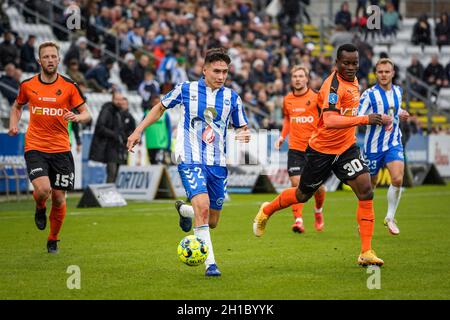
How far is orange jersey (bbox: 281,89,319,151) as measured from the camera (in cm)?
1622

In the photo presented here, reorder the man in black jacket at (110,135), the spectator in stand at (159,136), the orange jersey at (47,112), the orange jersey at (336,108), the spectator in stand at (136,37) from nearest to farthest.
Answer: the orange jersey at (336,108) → the orange jersey at (47,112) → the man in black jacket at (110,135) → the spectator in stand at (159,136) → the spectator in stand at (136,37)

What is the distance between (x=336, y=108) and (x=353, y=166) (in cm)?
76

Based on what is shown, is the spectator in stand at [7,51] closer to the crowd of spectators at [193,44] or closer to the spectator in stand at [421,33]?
the crowd of spectators at [193,44]

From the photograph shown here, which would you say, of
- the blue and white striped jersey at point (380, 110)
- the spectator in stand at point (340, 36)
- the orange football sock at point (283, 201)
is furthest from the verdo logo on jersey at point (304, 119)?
the spectator in stand at point (340, 36)

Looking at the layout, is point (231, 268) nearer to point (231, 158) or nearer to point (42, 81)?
point (42, 81)

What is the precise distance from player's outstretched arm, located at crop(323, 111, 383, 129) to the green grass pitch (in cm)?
158

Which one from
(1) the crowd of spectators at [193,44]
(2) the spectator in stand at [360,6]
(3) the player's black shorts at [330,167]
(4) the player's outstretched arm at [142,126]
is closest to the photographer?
(4) the player's outstretched arm at [142,126]

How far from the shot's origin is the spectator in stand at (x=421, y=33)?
40.3m

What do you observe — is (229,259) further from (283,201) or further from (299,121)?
(299,121)

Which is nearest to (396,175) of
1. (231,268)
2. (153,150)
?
(231,268)

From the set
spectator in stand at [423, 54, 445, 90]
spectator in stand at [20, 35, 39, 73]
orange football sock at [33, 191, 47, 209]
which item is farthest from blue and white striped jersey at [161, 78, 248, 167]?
spectator in stand at [423, 54, 445, 90]

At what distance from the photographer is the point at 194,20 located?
111 ft

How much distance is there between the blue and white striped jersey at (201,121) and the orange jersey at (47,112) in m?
2.39

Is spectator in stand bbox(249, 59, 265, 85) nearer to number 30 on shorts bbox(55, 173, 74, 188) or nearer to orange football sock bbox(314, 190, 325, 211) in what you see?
orange football sock bbox(314, 190, 325, 211)
